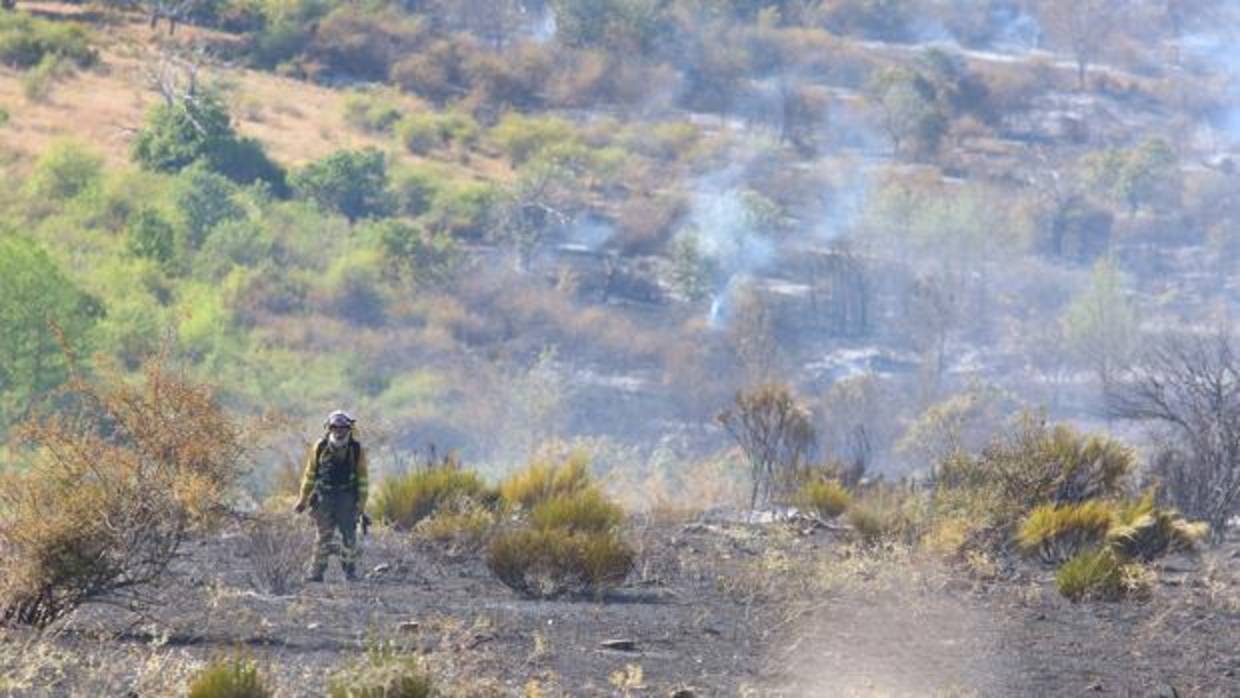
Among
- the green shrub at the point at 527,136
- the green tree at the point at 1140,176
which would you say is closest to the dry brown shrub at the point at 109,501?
the green shrub at the point at 527,136

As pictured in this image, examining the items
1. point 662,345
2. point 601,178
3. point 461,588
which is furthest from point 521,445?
point 461,588

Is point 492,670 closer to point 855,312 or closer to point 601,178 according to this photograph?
point 855,312

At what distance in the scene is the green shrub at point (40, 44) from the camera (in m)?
56.6

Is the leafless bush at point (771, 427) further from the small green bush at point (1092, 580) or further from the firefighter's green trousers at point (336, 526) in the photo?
the firefighter's green trousers at point (336, 526)

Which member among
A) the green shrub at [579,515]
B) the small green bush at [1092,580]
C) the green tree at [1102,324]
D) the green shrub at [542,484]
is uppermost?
the small green bush at [1092,580]

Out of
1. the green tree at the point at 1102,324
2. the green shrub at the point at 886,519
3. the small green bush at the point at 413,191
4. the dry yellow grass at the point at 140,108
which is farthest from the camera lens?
the small green bush at the point at 413,191

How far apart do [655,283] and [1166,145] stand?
18045 millimetres

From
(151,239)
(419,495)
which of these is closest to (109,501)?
(419,495)

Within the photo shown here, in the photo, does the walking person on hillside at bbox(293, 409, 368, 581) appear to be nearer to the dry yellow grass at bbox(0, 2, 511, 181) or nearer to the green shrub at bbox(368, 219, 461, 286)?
the green shrub at bbox(368, 219, 461, 286)

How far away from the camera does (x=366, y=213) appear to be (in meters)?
51.9

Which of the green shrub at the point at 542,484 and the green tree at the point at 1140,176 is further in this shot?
the green tree at the point at 1140,176

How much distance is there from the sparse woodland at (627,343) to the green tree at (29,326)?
76 millimetres

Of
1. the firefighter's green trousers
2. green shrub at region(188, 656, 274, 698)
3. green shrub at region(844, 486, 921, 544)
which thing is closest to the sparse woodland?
green shrub at region(188, 656, 274, 698)

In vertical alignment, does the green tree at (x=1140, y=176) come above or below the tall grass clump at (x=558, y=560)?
below
